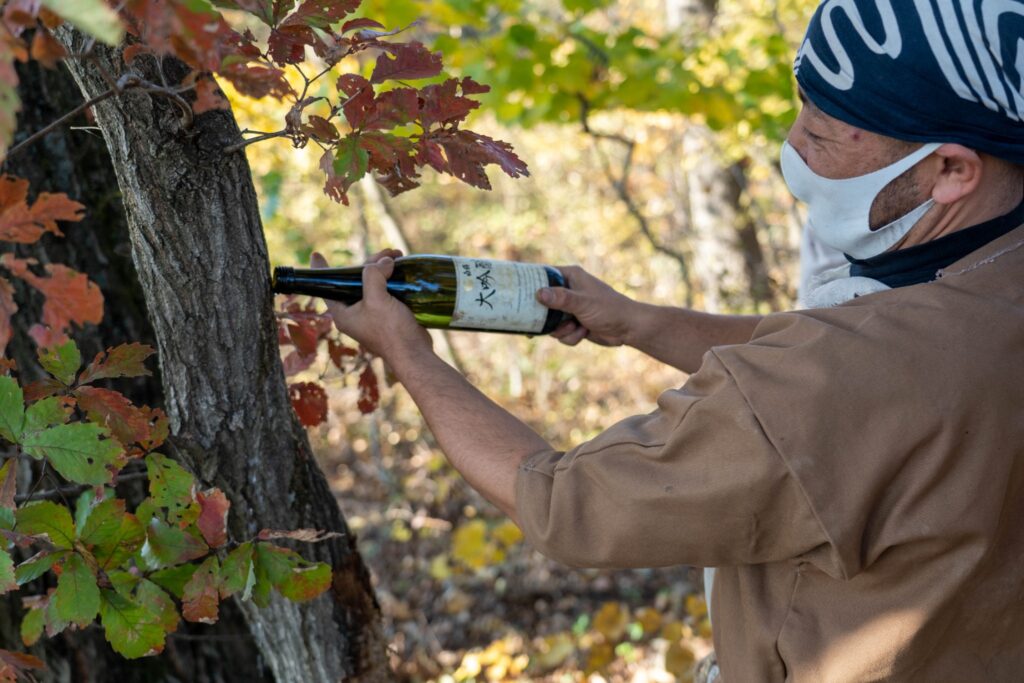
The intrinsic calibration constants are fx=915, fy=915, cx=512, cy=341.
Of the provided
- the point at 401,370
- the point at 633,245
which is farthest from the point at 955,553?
the point at 633,245

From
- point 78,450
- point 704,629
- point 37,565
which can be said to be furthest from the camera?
point 704,629

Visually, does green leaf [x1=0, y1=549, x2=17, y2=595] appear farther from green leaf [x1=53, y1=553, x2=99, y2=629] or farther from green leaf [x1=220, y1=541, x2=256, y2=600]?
green leaf [x1=220, y1=541, x2=256, y2=600]

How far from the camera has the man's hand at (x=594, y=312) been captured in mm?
2209

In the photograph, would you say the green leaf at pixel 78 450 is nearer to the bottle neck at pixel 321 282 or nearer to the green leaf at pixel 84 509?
the green leaf at pixel 84 509

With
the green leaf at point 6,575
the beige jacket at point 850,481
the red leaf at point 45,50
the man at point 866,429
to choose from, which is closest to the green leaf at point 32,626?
the green leaf at point 6,575

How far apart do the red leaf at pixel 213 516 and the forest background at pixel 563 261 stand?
23.1 inches

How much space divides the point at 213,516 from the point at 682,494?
81 cm

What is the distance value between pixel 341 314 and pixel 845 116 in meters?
1.05

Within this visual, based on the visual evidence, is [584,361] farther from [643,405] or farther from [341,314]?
[341,314]

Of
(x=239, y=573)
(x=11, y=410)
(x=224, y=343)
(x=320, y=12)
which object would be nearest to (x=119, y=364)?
(x=11, y=410)

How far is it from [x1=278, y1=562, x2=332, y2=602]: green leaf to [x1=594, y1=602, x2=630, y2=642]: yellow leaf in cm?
270

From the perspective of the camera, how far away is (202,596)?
5.18 feet

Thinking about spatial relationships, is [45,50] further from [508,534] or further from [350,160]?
[508,534]

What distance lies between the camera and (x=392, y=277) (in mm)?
2176
